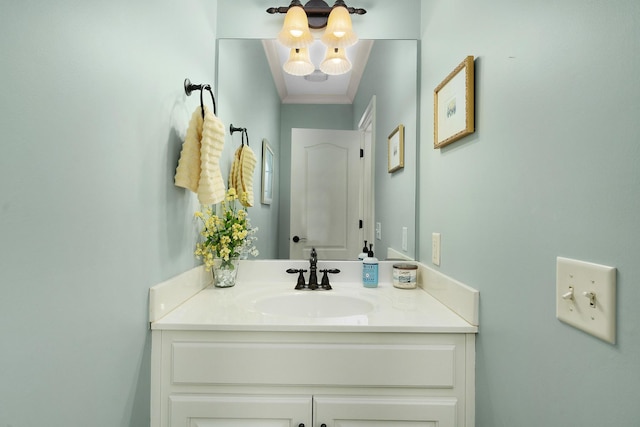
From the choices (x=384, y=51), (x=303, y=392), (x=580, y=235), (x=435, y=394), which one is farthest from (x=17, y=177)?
(x=384, y=51)

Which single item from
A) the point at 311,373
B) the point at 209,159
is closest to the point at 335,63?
the point at 209,159

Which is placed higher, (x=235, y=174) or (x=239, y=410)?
(x=235, y=174)

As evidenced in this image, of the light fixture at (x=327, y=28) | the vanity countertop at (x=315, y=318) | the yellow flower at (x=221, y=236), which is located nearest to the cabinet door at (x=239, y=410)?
the vanity countertop at (x=315, y=318)

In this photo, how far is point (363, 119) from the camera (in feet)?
5.34

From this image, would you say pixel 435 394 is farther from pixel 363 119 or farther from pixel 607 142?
pixel 363 119

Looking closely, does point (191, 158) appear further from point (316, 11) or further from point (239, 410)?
point (316, 11)

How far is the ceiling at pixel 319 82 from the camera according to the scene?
1.60 meters

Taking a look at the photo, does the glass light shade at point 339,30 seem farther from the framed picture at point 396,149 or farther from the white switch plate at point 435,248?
the white switch plate at point 435,248

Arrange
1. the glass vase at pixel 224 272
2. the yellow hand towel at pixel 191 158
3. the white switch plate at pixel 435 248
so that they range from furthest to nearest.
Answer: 1. the glass vase at pixel 224 272
2. the white switch plate at pixel 435 248
3. the yellow hand towel at pixel 191 158

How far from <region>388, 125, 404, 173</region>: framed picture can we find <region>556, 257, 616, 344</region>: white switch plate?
40.2 inches

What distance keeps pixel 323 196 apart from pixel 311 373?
86 cm

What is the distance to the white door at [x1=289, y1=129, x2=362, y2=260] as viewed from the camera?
160 centimetres

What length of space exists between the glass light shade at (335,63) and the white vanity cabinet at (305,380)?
1209 mm

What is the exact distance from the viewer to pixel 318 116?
1.62 metres
